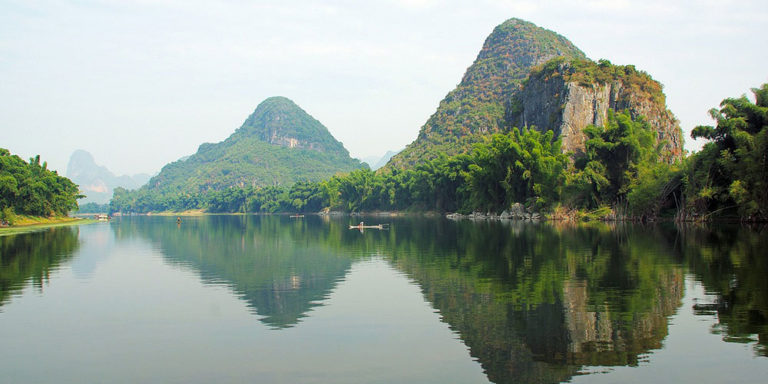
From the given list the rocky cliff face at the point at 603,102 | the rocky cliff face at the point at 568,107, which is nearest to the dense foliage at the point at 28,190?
the rocky cliff face at the point at 568,107

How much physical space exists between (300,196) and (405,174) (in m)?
49.9

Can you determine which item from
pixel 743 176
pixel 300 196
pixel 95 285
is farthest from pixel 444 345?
pixel 300 196

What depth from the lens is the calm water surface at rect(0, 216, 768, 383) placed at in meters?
10.1

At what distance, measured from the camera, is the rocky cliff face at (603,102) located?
93.5m

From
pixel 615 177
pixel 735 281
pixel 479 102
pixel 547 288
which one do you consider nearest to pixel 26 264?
pixel 547 288

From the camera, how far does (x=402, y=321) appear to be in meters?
14.1

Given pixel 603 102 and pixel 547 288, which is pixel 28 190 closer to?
pixel 547 288

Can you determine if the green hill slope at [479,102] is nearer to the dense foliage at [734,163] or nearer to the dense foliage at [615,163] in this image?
the dense foliage at [615,163]

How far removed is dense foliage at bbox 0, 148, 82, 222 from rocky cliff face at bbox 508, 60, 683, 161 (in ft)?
237

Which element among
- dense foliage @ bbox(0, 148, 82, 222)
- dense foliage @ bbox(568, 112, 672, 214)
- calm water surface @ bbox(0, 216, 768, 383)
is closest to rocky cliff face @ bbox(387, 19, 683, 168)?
dense foliage @ bbox(568, 112, 672, 214)

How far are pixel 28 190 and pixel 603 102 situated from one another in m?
83.7

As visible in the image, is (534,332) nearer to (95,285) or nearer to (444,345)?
(444,345)

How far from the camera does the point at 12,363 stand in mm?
10945

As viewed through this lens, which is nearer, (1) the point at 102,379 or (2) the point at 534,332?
(1) the point at 102,379
